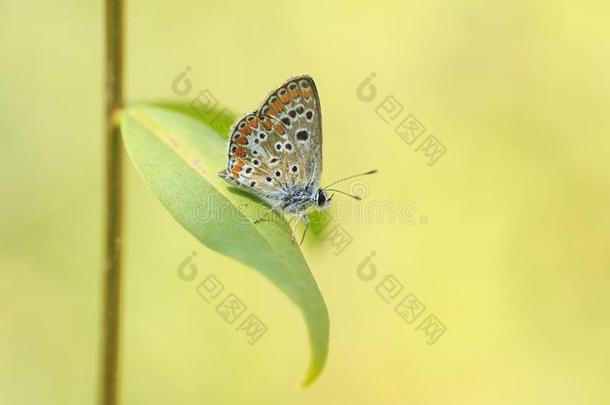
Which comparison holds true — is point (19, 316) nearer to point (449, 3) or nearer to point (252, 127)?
point (252, 127)

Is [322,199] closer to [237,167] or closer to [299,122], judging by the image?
[299,122]

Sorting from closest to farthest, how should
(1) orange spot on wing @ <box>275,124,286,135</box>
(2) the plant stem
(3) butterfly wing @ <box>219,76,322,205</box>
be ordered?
(2) the plant stem < (3) butterfly wing @ <box>219,76,322,205</box> < (1) orange spot on wing @ <box>275,124,286,135</box>

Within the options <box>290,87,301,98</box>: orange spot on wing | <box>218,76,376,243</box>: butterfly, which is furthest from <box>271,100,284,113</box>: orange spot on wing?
<box>290,87,301,98</box>: orange spot on wing

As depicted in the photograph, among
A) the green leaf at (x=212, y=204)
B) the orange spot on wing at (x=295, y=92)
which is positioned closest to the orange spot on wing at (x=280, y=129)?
the orange spot on wing at (x=295, y=92)

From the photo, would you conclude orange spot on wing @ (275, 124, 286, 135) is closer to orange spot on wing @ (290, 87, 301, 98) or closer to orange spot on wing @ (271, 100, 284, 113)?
orange spot on wing @ (271, 100, 284, 113)

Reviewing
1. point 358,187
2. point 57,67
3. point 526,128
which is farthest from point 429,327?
point 57,67

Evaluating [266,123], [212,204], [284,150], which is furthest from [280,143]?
[212,204]

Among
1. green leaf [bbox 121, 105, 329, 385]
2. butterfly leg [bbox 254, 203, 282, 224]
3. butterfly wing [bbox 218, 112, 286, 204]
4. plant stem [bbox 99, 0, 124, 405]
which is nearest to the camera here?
green leaf [bbox 121, 105, 329, 385]
